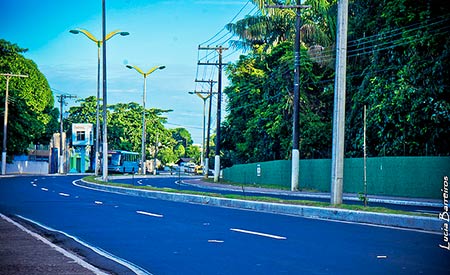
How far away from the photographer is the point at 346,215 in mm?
17281

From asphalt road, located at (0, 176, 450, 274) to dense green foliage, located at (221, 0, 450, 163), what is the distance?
50.9 feet

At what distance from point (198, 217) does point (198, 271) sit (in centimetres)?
873

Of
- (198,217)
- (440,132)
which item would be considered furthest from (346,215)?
(440,132)

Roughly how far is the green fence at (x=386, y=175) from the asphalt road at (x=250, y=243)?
13854 mm

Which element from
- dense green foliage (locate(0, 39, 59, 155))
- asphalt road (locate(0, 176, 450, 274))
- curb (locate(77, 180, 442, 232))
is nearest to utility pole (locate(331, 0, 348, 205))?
curb (locate(77, 180, 442, 232))

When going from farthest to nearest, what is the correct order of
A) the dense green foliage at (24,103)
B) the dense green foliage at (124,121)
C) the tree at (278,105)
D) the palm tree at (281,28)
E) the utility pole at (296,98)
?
the dense green foliage at (124,121) → the dense green foliage at (24,103) → the palm tree at (281,28) → the tree at (278,105) → the utility pole at (296,98)

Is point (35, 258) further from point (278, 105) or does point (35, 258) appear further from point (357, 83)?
point (278, 105)

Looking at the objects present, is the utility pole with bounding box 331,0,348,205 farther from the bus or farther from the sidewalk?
the bus

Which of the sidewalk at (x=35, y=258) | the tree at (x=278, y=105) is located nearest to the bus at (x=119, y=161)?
the tree at (x=278, y=105)

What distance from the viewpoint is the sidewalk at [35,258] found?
8.80 meters

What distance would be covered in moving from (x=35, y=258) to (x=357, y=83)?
35.6 metres

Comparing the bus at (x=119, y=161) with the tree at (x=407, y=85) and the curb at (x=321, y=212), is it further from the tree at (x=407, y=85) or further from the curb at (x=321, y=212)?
the curb at (x=321, y=212)

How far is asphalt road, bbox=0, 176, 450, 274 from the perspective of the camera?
9.38m

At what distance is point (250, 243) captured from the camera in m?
12.0
